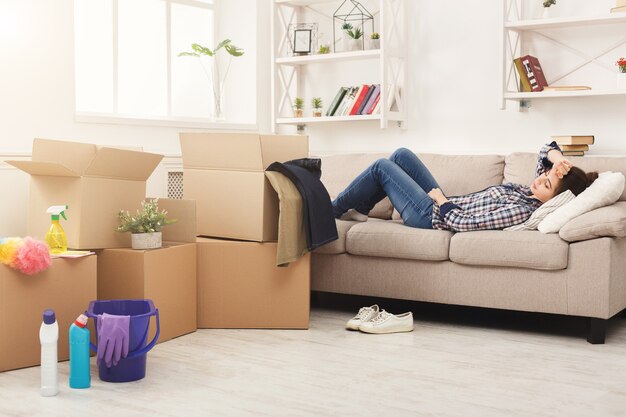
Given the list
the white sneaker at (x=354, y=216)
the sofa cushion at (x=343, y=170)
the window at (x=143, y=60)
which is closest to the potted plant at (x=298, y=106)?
the window at (x=143, y=60)

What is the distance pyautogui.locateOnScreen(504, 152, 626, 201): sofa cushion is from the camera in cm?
388

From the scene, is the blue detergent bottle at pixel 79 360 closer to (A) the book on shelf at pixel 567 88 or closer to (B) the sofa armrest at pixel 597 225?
(B) the sofa armrest at pixel 597 225

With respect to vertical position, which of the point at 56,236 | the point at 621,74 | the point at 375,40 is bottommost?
the point at 56,236

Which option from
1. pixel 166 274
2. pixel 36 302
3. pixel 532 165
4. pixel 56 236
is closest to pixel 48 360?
pixel 36 302

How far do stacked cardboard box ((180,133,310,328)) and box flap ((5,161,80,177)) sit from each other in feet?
2.22

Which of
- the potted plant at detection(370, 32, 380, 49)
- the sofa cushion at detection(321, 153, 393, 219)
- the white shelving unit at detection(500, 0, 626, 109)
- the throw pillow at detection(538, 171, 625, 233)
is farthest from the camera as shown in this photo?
the potted plant at detection(370, 32, 380, 49)

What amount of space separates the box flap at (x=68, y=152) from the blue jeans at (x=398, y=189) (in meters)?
1.40

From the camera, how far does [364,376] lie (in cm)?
281

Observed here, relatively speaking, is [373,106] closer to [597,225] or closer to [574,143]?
[574,143]

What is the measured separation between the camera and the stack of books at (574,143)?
13.8ft

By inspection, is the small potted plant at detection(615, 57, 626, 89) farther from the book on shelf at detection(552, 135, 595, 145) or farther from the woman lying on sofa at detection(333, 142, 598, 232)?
the woman lying on sofa at detection(333, 142, 598, 232)

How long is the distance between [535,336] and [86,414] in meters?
1.99

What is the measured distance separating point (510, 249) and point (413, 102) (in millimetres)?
1783

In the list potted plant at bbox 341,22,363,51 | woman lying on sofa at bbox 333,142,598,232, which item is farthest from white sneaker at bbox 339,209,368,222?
potted plant at bbox 341,22,363,51
